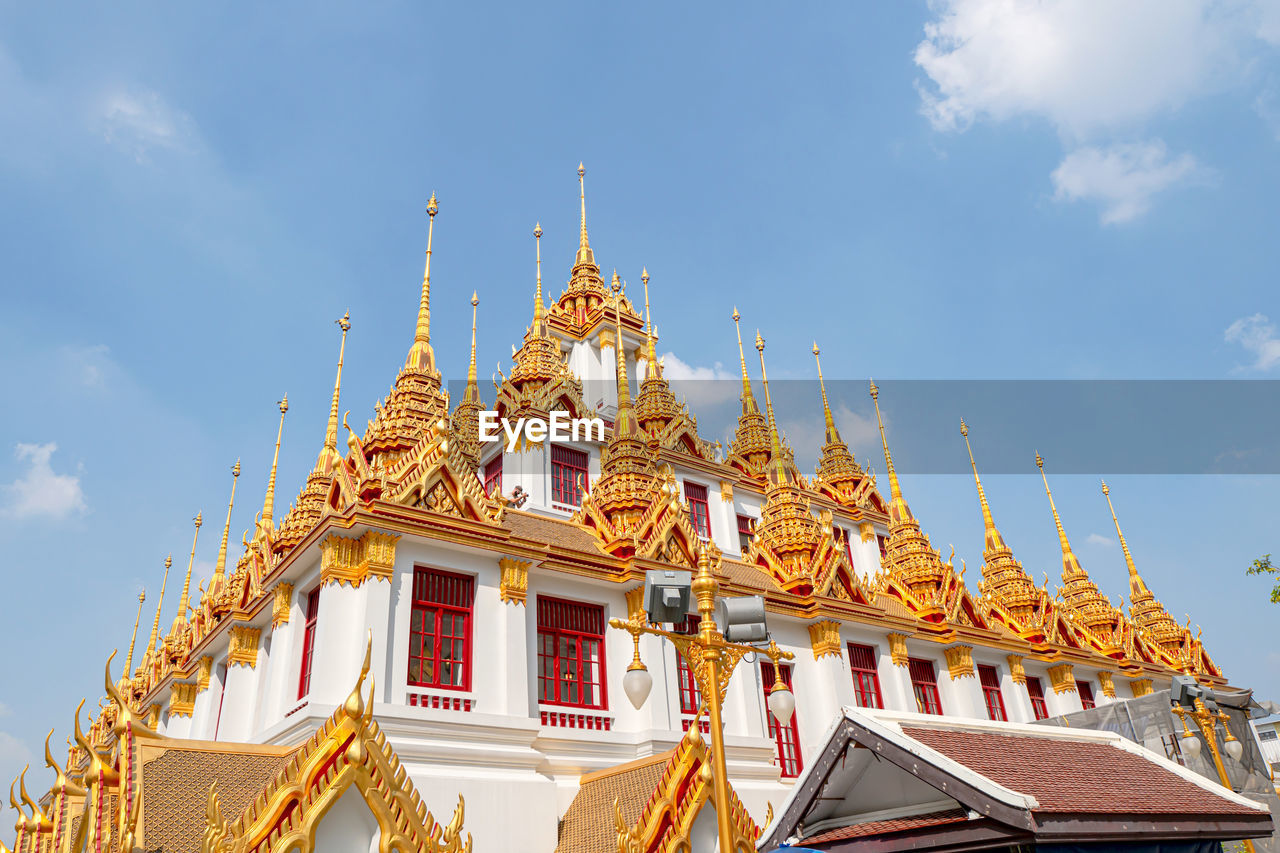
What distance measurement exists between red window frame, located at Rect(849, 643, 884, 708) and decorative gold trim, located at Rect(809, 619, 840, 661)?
902 millimetres

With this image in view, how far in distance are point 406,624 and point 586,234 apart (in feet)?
81.4

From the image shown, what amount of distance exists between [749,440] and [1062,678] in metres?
12.4

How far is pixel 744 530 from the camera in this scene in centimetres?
2881

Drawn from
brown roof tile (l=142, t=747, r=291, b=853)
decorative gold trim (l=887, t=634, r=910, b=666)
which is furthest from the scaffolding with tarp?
brown roof tile (l=142, t=747, r=291, b=853)

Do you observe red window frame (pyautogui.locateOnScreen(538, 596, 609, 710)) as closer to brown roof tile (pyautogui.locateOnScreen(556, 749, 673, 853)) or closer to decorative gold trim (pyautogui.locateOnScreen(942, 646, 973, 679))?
brown roof tile (pyautogui.locateOnScreen(556, 749, 673, 853))

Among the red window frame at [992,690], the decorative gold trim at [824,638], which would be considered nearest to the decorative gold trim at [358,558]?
the decorative gold trim at [824,638]

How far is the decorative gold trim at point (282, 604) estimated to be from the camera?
54.1 feet

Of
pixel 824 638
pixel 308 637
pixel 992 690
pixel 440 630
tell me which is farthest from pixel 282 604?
pixel 992 690

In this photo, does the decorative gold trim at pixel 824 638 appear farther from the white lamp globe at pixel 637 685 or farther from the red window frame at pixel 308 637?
the white lamp globe at pixel 637 685

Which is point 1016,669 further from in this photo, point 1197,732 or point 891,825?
point 891,825

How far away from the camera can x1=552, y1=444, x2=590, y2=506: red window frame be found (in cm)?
2530

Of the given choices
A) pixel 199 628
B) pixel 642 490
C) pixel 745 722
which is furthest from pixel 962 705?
pixel 199 628

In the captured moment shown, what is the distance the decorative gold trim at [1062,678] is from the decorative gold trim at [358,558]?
21.1 metres

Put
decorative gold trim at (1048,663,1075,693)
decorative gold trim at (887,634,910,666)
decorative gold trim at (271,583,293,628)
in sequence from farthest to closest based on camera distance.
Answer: decorative gold trim at (1048,663,1075,693)
decorative gold trim at (887,634,910,666)
decorative gold trim at (271,583,293,628)
